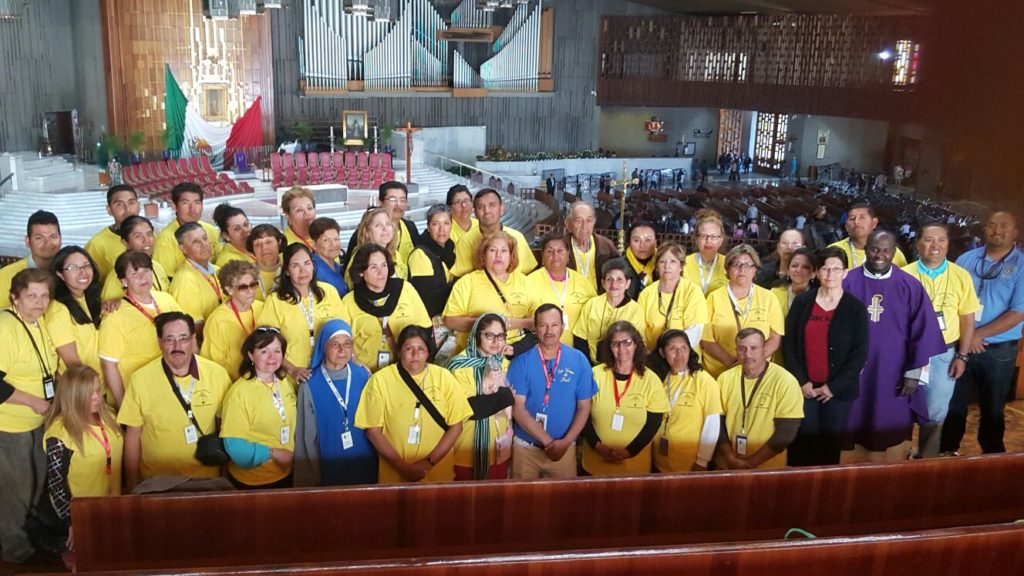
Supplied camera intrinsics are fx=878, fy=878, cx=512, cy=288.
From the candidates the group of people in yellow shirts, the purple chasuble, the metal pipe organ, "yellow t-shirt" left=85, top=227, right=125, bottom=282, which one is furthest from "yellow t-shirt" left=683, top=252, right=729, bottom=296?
the metal pipe organ

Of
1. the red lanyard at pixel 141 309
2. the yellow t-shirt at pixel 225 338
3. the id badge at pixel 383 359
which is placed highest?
the red lanyard at pixel 141 309

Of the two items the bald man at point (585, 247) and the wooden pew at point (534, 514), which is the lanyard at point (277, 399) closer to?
the wooden pew at point (534, 514)

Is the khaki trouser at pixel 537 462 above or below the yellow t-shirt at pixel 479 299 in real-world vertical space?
below

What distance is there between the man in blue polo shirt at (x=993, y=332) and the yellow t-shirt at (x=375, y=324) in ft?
10.5

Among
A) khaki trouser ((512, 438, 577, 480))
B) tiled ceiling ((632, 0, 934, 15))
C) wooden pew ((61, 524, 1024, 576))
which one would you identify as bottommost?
khaki trouser ((512, 438, 577, 480))

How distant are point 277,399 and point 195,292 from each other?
3.50 ft

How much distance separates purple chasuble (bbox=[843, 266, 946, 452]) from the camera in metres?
4.63

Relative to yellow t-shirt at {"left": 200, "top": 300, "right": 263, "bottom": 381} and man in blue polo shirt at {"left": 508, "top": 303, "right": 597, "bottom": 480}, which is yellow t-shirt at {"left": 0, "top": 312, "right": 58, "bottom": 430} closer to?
yellow t-shirt at {"left": 200, "top": 300, "right": 263, "bottom": 381}

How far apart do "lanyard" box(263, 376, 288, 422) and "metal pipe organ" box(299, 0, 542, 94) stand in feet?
55.2

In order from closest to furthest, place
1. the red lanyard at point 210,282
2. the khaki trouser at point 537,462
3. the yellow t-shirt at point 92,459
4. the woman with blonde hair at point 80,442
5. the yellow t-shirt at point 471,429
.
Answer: the woman with blonde hair at point 80,442, the yellow t-shirt at point 92,459, the yellow t-shirt at point 471,429, the khaki trouser at point 537,462, the red lanyard at point 210,282

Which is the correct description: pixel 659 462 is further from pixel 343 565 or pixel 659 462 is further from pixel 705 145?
pixel 705 145

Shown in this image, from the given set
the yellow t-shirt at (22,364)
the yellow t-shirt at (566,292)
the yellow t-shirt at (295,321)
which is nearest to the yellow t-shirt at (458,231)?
the yellow t-shirt at (566,292)

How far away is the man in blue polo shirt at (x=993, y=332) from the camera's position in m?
5.08

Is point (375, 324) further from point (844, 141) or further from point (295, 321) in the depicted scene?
point (844, 141)
